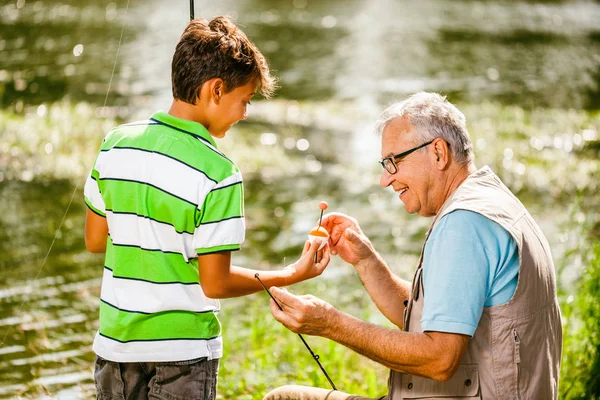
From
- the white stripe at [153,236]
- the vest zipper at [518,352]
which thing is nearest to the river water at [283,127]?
the white stripe at [153,236]

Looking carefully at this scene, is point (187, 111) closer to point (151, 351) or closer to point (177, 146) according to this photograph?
point (177, 146)

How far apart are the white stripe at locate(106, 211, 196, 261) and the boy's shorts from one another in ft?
1.12

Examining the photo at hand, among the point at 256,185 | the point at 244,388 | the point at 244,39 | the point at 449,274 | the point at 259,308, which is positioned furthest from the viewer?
the point at 256,185

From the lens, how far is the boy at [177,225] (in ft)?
8.13

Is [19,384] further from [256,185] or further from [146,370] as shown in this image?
[256,185]

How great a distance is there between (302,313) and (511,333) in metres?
0.60

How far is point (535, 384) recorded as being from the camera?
255cm

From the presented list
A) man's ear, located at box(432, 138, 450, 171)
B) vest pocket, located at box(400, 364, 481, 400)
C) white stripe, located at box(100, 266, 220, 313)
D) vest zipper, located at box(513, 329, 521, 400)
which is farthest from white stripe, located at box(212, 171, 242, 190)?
vest zipper, located at box(513, 329, 521, 400)

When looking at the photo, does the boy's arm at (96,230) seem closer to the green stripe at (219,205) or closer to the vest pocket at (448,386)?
the green stripe at (219,205)

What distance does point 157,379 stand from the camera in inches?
Result: 102

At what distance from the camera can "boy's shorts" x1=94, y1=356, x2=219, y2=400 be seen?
259 cm

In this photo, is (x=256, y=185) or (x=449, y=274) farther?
(x=256, y=185)

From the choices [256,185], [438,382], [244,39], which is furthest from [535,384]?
[256,185]

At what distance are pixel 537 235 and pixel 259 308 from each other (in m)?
3.61
